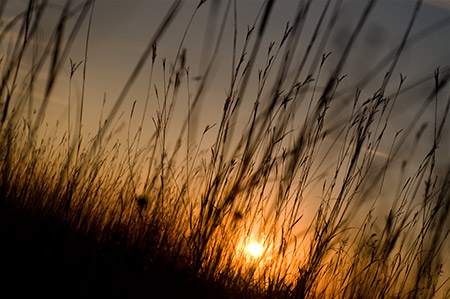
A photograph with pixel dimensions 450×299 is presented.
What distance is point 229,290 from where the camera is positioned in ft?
5.35

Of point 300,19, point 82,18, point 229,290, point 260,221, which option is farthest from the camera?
point 260,221

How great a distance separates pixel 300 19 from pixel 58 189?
1.07 metres

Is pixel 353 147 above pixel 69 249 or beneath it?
above

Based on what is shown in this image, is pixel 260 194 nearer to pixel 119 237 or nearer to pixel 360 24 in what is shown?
pixel 119 237

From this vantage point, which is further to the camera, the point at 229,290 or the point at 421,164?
the point at 421,164

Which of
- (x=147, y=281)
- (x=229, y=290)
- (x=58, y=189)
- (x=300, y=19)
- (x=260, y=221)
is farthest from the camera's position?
(x=260, y=221)

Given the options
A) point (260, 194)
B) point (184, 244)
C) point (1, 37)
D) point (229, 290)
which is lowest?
point (229, 290)

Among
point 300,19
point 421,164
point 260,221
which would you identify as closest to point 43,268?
point 260,221

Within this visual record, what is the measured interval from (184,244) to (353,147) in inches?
29.1

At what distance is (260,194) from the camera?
6.40 feet

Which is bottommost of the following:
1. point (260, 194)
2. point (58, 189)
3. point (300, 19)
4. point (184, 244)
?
point (184, 244)

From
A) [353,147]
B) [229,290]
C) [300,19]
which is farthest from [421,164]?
[229,290]

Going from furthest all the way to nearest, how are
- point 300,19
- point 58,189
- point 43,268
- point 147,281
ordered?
point 58,189, point 300,19, point 147,281, point 43,268

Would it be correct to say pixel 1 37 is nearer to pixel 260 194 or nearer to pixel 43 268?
pixel 43 268
